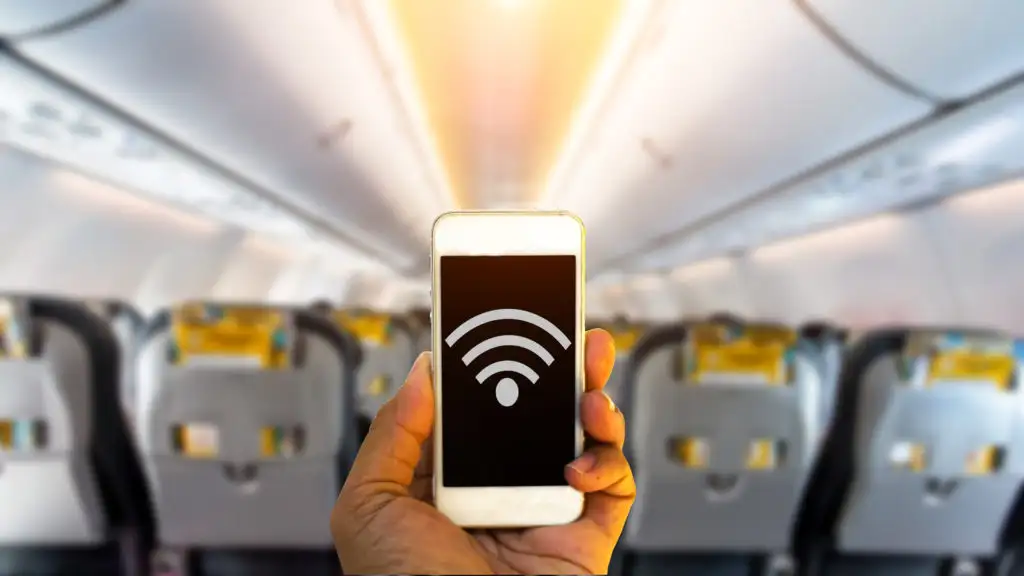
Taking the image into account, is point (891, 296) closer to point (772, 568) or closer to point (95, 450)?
point (772, 568)

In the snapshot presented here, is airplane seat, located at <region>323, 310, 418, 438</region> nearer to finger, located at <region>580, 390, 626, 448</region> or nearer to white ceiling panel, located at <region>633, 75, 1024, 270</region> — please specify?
white ceiling panel, located at <region>633, 75, 1024, 270</region>

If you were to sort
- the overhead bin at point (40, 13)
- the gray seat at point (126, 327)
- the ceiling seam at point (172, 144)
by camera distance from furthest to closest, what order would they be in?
the gray seat at point (126, 327) < the ceiling seam at point (172, 144) < the overhead bin at point (40, 13)

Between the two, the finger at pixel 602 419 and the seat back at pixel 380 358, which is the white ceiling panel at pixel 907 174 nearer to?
the finger at pixel 602 419

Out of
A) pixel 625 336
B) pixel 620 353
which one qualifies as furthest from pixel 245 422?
pixel 625 336

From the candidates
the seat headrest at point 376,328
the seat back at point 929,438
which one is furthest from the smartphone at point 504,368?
the seat headrest at point 376,328

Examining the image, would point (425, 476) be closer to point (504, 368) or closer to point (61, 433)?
point (504, 368)

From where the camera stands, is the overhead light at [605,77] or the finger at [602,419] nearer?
the finger at [602,419]
